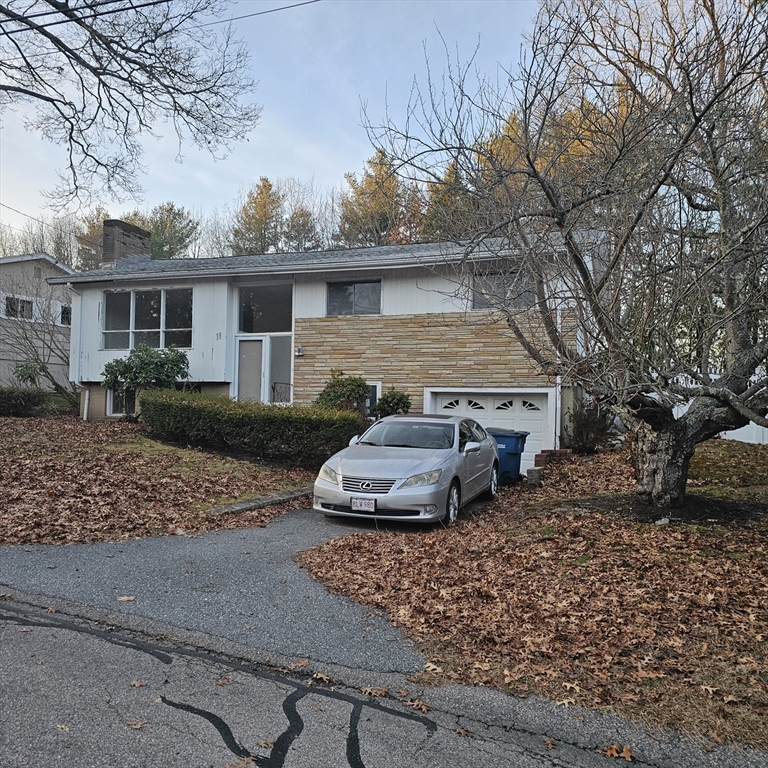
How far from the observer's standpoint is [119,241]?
930 inches

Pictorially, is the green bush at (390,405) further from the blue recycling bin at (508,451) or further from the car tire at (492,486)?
the car tire at (492,486)

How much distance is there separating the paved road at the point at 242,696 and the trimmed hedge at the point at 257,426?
23.4 feet

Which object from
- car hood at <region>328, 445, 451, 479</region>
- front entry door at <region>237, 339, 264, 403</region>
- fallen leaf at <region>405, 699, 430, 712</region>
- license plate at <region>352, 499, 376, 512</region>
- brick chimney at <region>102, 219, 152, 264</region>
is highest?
brick chimney at <region>102, 219, 152, 264</region>

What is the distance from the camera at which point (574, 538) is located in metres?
6.98

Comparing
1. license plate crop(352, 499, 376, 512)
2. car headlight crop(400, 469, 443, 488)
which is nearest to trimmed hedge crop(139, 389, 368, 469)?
license plate crop(352, 499, 376, 512)

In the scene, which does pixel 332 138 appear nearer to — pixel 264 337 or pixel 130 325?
pixel 264 337

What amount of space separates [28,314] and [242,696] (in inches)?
1014

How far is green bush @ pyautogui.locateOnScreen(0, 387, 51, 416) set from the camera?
1825 centimetres

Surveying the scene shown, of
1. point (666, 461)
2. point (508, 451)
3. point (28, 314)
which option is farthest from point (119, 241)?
point (666, 461)

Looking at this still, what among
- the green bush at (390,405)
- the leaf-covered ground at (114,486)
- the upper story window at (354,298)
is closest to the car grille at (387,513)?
the leaf-covered ground at (114,486)

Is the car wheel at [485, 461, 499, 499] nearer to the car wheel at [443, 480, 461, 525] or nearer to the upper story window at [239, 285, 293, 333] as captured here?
the car wheel at [443, 480, 461, 525]

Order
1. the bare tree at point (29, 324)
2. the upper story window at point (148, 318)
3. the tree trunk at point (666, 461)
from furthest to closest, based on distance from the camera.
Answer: the bare tree at point (29, 324) → the upper story window at point (148, 318) → the tree trunk at point (666, 461)

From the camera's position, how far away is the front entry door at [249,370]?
18.0 m

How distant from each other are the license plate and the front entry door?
9946mm
